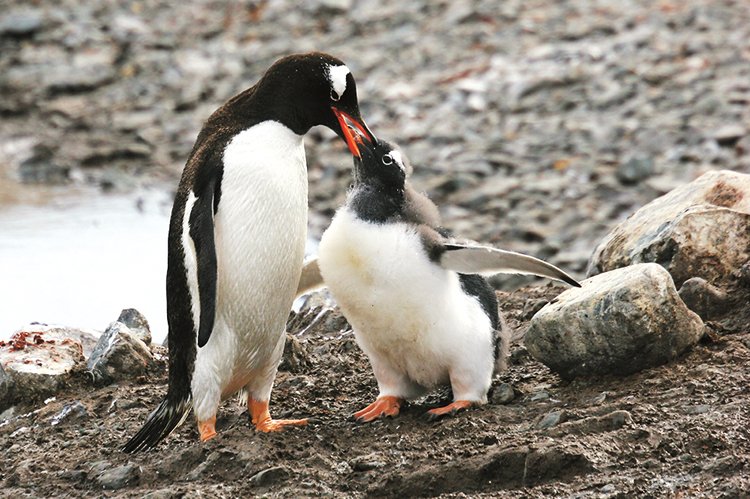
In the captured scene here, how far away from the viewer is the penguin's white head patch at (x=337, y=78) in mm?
4617

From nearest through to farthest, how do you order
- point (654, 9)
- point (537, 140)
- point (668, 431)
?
point (668, 431), point (537, 140), point (654, 9)

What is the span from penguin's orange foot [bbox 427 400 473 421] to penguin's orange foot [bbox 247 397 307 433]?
490 mm

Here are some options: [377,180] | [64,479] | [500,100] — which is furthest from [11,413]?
[500,100]

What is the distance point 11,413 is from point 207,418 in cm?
112

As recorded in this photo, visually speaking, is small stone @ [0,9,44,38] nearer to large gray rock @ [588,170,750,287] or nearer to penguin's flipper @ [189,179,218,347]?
large gray rock @ [588,170,750,287]

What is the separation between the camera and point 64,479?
4402 mm

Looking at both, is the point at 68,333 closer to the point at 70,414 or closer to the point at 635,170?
the point at 70,414

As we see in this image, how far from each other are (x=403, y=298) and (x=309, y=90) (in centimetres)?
87

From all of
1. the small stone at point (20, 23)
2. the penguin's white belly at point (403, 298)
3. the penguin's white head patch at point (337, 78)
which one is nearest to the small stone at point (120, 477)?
the penguin's white belly at point (403, 298)

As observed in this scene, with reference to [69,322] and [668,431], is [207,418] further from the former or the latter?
[69,322]

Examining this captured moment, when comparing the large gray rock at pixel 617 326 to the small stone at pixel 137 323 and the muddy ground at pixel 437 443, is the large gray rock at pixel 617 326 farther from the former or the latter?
the small stone at pixel 137 323

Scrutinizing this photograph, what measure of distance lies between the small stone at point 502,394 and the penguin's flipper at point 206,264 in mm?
1121

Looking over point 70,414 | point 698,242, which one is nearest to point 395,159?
point 698,242

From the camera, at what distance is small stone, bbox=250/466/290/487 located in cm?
396
